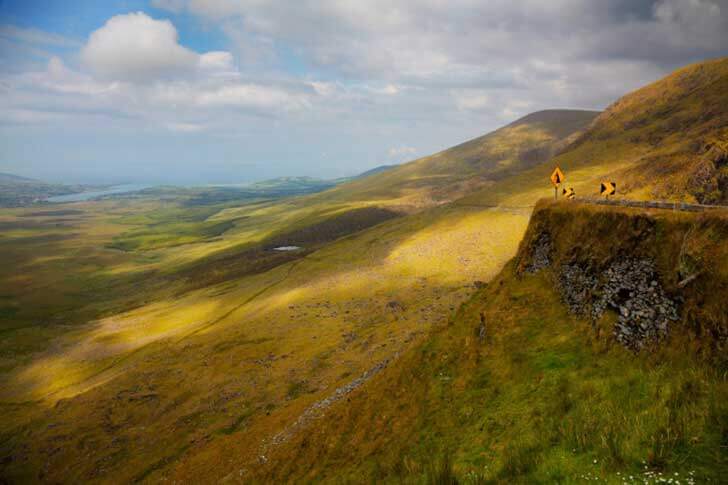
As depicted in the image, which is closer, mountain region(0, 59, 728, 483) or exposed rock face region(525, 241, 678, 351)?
mountain region(0, 59, 728, 483)

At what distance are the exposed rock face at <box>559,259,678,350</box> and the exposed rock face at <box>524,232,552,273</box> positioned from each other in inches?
208

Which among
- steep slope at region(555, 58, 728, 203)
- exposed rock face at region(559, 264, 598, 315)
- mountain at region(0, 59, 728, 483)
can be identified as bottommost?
mountain at region(0, 59, 728, 483)

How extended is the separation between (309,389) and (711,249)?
4970 cm

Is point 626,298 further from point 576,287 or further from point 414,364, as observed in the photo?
point 414,364

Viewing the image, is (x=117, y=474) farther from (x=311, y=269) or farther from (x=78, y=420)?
(x=311, y=269)

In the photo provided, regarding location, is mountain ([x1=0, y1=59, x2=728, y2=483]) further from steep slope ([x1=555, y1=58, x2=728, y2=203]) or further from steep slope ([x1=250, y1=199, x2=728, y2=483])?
steep slope ([x1=555, y1=58, x2=728, y2=203])

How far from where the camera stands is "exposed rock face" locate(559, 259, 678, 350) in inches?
714

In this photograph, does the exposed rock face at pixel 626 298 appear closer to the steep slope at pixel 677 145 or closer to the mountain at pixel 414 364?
the mountain at pixel 414 364

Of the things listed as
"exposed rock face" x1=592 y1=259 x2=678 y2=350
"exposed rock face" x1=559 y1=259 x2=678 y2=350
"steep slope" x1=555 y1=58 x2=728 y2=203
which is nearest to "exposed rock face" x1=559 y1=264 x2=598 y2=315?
"exposed rock face" x1=559 y1=259 x2=678 y2=350

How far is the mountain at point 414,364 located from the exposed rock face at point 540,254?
180 mm

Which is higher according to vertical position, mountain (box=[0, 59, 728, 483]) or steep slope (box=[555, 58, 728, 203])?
steep slope (box=[555, 58, 728, 203])

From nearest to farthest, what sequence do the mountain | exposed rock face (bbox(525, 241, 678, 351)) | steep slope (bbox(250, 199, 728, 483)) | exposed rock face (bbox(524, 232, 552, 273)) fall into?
steep slope (bbox(250, 199, 728, 483)) < the mountain < exposed rock face (bbox(525, 241, 678, 351)) < exposed rock face (bbox(524, 232, 552, 273))

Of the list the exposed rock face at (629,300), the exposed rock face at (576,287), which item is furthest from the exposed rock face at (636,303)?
the exposed rock face at (576,287)

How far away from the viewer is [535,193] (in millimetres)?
153125
